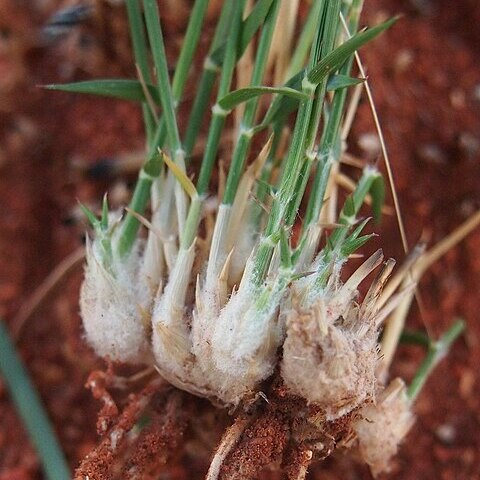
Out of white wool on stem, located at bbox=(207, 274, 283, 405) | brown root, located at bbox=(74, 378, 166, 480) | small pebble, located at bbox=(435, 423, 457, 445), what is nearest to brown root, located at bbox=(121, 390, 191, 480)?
brown root, located at bbox=(74, 378, 166, 480)

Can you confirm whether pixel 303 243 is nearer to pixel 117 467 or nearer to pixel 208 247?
pixel 208 247

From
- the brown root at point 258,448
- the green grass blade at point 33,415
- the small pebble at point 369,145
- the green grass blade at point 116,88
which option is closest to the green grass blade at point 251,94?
the green grass blade at point 116,88

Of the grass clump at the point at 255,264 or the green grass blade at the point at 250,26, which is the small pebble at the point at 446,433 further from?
the green grass blade at the point at 250,26

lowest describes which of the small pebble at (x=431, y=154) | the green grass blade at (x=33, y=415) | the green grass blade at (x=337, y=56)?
the green grass blade at (x=33, y=415)

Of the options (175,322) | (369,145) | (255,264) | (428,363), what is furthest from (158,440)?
(369,145)

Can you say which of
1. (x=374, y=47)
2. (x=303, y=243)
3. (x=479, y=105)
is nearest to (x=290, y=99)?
(x=303, y=243)

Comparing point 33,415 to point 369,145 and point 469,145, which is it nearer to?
point 369,145
